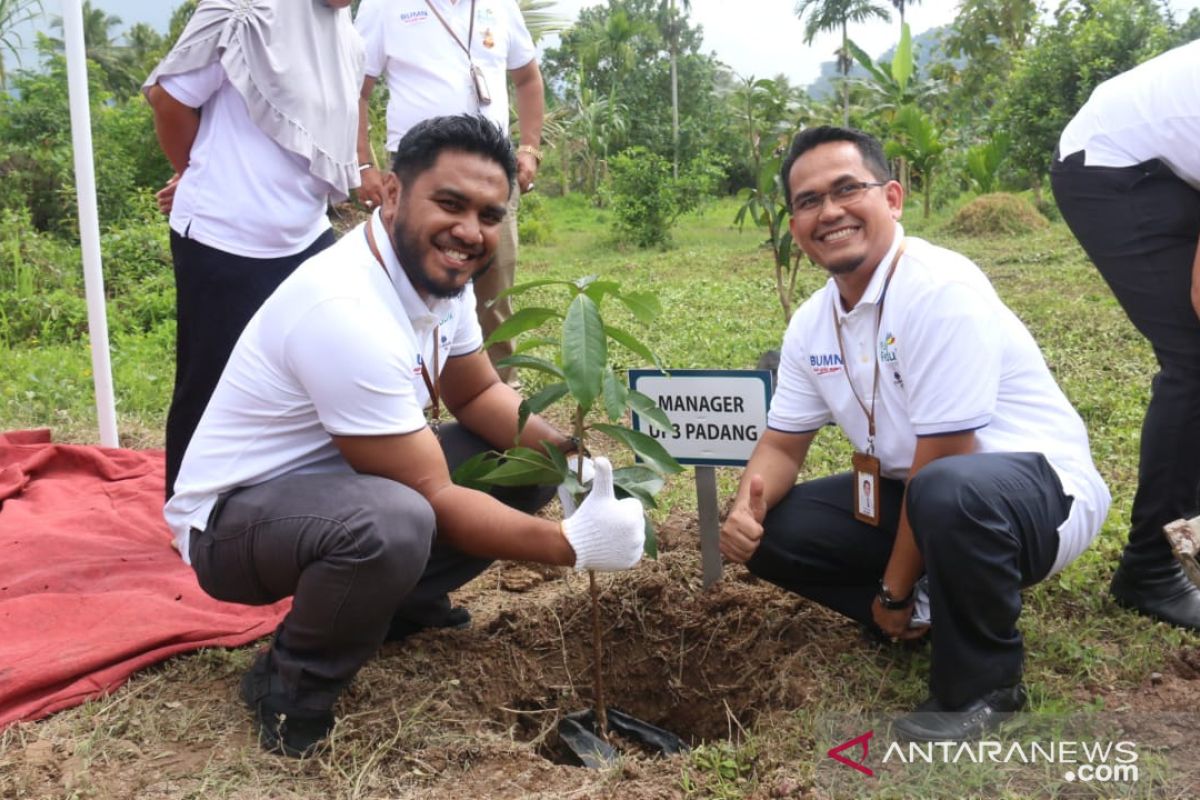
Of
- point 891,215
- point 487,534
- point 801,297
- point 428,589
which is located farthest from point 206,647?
point 801,297

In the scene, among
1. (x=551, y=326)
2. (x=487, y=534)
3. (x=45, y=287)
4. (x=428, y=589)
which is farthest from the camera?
(x=45, y=287)

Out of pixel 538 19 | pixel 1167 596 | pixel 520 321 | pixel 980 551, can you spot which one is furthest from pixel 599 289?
pixel 538 19

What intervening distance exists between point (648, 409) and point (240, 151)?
1330mm

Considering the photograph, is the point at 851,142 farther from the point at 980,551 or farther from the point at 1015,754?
the point at 1015,754

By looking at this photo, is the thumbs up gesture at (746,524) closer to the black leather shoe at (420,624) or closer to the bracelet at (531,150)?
the black leather shoe at (420,624)

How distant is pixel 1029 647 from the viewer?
2354 millimetres

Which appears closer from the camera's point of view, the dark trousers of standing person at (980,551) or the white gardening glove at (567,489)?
the dark trousers of standing person at (980,551)

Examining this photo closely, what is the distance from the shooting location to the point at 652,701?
8.56 ft

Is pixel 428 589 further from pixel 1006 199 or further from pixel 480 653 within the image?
pixel 1006 199

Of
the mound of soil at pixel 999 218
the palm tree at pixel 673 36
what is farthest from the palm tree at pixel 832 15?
the mound of soil at pixel 999 218

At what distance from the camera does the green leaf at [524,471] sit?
6.97 ft

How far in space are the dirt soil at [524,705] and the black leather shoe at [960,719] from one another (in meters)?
0.18

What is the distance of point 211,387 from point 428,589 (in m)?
0.87

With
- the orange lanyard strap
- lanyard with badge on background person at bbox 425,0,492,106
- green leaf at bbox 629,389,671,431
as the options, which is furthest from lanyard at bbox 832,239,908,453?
lanyard with badge on background person at bbox 425,0,492,106
